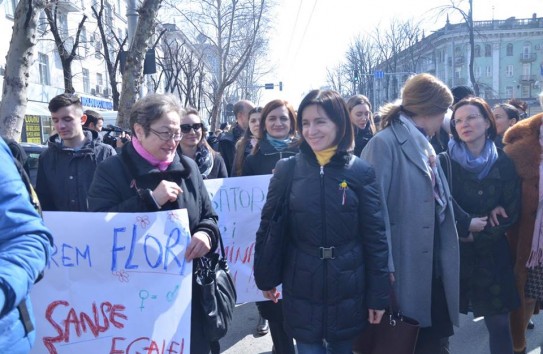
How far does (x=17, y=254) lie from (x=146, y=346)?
3.35ft

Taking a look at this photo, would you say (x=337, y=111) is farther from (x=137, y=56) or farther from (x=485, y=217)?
(x=137, y=56)

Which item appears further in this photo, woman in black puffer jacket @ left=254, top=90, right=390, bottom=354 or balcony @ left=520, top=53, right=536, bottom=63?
balcony @ left=520, top=53, right=536, bottom=63

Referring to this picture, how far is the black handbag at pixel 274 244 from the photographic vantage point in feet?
8.11

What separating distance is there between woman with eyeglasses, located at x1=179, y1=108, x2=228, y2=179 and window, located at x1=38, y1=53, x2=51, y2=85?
1025 inches

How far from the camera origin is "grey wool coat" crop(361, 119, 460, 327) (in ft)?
8.98

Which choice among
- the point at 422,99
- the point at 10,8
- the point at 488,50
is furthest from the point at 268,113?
the point at 488,50

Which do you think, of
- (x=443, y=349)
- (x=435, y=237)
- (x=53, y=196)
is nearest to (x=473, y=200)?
(x=435, y=237)

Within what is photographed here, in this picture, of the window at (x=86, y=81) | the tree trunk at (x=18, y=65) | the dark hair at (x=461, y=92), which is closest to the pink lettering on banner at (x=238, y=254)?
the dark hair at (x=461, y=92)

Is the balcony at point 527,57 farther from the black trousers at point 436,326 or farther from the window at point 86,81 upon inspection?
the black trousers at point 436,326

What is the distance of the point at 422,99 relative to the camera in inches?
113

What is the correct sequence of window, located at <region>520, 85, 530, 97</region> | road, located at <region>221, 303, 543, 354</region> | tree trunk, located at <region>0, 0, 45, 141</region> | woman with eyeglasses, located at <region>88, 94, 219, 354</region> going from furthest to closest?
window, located at <region>520, 85, 530, 97</region> → tree trunk, located at <region>0, 0, 45, 141</region> → road, located at <region>221, 303, 543, 354</region> → woman with eyeglasses, located at <region>88, 94, 219, 354</region>

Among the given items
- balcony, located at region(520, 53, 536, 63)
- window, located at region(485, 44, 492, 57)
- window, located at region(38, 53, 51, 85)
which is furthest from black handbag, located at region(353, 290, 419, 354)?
balcony, located at region(520, 53, 536, 63)

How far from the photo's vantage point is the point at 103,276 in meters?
2.35

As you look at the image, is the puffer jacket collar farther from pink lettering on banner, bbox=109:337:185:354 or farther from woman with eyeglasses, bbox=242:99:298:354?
woman with eyeglasses, bbox=242:99:298:354
